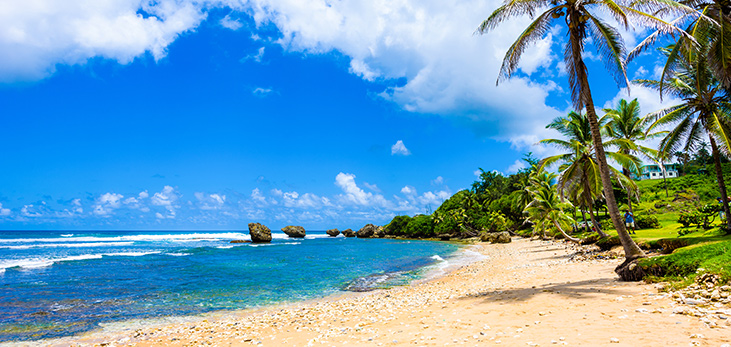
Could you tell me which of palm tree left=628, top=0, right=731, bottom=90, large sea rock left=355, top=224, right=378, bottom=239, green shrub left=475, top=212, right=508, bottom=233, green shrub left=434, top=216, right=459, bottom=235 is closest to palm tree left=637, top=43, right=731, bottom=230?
palm tree left=628, top=0, right=731, bottom=90

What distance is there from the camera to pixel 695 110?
61.1 feet

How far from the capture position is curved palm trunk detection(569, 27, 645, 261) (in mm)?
12453

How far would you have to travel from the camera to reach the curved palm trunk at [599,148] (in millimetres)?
12453

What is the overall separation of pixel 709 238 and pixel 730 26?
8.88m

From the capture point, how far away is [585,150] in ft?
64.9

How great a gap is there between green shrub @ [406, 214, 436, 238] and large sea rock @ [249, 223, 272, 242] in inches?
1697

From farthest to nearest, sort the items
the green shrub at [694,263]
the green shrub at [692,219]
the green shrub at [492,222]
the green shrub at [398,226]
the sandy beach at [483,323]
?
the green shrub at [398,226]
the green shrub at [492,222]
the green shrub at [692,219]
the green shrub at [694,263]
the sandy beach at [483,323]

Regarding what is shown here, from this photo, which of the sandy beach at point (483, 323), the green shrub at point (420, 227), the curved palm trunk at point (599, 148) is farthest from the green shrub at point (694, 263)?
the green shrub at point (420, 227)

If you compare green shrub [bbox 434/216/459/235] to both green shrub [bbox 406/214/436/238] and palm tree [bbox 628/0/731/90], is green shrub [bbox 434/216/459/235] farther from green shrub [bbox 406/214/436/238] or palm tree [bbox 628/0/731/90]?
palm tree [bbox 628/0/731/90]

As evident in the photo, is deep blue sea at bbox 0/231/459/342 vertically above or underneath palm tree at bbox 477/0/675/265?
underneath

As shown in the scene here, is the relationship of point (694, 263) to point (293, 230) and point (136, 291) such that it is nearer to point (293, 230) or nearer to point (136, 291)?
point (136, 291)

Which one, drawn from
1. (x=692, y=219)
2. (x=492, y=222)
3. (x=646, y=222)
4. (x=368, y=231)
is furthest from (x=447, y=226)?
(x=692, y=219)

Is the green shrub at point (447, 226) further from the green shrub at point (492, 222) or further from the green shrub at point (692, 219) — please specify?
the green shrub at point (692, 219)

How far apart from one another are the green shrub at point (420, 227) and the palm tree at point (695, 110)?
258 feet
